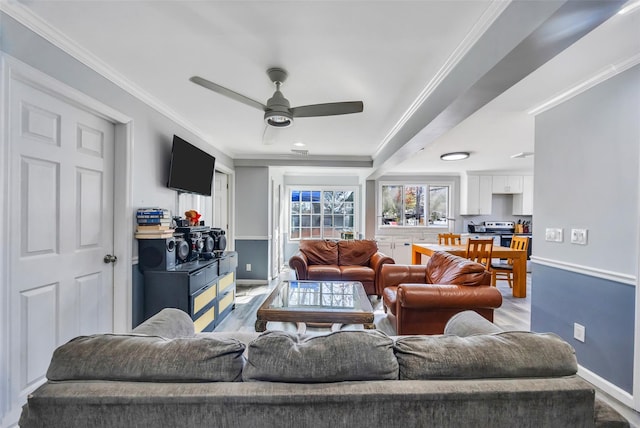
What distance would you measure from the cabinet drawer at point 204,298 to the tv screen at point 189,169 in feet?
3.73

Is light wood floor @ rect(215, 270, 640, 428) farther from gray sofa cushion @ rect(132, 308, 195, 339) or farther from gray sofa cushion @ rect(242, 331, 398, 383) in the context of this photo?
gray sofa cushion @ rect(242, 331, 398, 383)

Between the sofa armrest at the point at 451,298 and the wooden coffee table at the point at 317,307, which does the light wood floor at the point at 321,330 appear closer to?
the wooden coffee table at the point at 317,307

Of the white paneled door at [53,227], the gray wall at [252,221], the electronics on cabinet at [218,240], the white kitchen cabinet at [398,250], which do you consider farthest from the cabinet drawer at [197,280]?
the white kitchen cabinet at [398,250]

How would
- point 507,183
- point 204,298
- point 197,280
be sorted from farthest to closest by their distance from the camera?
1. point 507,183
2. point 204,298
3. point 197,280

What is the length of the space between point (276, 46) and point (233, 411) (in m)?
1.93

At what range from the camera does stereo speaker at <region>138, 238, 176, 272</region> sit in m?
2.52

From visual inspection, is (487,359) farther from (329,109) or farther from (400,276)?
(400,276)

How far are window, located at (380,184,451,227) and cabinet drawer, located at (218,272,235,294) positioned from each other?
4095 millimetres

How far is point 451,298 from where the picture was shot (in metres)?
2.30

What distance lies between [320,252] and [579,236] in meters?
3.02

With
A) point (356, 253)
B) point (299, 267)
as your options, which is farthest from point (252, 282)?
point (356, 253)

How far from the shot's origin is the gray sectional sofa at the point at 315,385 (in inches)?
32.3

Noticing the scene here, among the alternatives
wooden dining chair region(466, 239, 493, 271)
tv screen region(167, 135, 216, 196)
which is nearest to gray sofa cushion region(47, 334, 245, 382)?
tv screen region(167, 135, 216, 196)

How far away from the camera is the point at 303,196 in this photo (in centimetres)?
720
